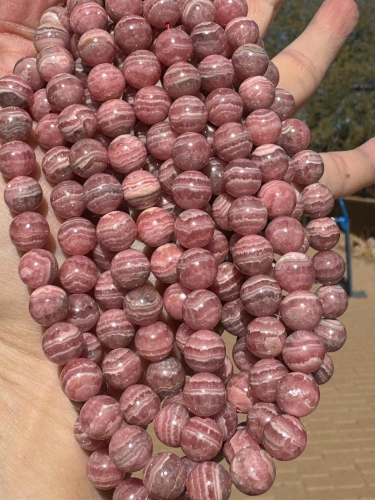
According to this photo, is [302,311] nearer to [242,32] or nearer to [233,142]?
[233,142]

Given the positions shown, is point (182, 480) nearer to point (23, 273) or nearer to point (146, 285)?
point (146, 285)

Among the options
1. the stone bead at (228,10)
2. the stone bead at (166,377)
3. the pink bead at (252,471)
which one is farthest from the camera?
the stone bead at (228,10)

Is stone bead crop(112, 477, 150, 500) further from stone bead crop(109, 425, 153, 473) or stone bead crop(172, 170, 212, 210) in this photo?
stone bead crop(172, 170, 212, 210)

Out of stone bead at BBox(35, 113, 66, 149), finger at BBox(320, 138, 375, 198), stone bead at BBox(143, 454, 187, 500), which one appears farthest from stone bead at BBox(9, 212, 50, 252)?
finger at BBox(320, 138, 375, 198)

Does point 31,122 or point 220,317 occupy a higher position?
point 31,122

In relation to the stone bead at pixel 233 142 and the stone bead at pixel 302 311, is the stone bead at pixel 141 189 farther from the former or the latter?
the stone bead at pixel 302 311

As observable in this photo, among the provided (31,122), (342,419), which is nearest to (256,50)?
(31,122)

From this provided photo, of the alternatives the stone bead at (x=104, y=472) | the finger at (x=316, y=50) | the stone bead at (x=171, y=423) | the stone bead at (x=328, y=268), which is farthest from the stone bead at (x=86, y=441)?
the finger at (x=316, y=50)
